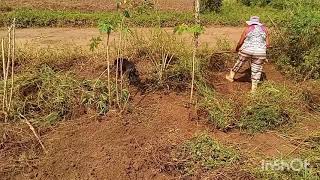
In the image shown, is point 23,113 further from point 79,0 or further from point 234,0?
point 234,0

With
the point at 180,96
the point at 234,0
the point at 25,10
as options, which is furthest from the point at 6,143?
the point at 234,0

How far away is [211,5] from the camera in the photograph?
1210cm

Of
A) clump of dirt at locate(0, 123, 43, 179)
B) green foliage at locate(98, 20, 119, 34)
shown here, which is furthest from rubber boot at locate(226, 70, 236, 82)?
clump of dirt at locate(0, 123, 43, 179)

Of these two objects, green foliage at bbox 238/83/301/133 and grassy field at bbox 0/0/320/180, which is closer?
grassy field at bbox 0/0/320/180

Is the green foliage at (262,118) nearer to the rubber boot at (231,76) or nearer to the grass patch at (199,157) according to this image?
the grass patch at (199,157)

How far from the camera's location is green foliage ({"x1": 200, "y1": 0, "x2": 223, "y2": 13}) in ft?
39.6

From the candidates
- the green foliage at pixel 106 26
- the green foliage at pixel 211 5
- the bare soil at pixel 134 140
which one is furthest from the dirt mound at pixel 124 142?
the green foliage at pixel 211 5

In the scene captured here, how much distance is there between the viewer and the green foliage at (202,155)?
406cm

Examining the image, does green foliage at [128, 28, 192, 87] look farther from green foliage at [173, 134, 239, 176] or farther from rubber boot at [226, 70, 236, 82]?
green foliage at [173, 134, 239, 176]

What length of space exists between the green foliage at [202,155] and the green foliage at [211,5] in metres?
8.19

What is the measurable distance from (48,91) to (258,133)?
2389mm

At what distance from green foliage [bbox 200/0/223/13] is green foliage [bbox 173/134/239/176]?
819 cm

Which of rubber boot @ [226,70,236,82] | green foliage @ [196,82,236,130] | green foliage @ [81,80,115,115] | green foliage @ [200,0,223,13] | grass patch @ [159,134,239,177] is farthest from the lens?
green foliage @ [200,0,223,13]

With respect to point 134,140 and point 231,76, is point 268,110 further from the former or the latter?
point 134,140
